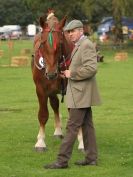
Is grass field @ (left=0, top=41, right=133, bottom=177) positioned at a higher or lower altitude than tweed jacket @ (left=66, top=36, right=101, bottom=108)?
lower

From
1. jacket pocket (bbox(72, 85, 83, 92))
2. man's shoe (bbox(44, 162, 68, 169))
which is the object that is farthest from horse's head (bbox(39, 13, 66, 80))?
man's shoe (bbox(44, 162, 68, 169))

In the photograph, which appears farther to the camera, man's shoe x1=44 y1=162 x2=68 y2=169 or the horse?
the horse

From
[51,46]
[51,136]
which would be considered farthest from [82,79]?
[51,136]

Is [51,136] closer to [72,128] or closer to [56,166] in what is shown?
[56,166]

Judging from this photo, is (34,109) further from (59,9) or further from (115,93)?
(59,9)

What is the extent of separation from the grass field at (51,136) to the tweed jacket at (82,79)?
3.42 ft

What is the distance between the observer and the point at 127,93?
66.5 ft

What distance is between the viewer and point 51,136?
1172 cm

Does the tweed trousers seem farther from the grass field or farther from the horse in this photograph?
the horse

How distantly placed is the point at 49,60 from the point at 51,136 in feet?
10.1

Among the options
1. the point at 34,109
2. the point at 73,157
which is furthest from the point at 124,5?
the point at 73,157

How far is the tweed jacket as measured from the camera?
837cm

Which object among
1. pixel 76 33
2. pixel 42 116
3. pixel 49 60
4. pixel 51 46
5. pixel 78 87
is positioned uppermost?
pixel 76 33

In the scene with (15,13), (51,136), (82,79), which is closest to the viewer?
(82,79)
